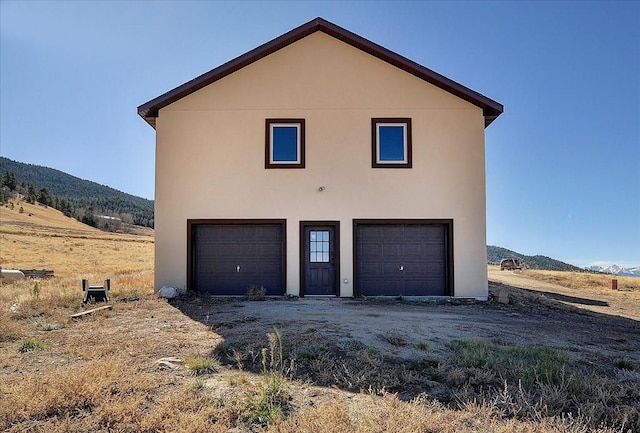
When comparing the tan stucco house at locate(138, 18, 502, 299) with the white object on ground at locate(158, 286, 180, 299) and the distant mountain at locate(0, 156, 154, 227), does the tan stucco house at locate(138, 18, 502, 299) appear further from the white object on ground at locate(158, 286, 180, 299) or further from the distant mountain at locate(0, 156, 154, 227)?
the distant mountain at locate(0, 156, 154, 227)

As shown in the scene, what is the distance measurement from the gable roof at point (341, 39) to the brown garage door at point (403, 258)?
12.9ft

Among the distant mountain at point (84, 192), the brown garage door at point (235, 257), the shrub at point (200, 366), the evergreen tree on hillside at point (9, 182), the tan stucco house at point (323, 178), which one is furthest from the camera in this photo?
the distant mountain at point (84, 192)

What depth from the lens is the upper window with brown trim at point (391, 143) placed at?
1422 cm

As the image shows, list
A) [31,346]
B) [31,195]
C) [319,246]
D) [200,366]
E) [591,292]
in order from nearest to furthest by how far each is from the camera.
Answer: [200,366] → [31,346] → [319,246] → [591,292] → [31,195]

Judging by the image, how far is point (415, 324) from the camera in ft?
30.1

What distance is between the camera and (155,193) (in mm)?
14352

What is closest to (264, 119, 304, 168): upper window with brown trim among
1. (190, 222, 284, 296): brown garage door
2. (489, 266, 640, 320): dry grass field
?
(190, 222, 284, 296): brown garage door

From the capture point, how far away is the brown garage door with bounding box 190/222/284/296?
14.2 meters

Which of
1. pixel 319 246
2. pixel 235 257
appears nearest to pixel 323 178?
pixel 319 246

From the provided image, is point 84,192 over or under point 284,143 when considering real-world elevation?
over

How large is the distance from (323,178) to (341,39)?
14.5 feet

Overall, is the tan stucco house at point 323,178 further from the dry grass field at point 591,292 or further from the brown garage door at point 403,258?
the dry grass field at point 591,292

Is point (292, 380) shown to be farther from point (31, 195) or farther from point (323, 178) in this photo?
point (31, 195)

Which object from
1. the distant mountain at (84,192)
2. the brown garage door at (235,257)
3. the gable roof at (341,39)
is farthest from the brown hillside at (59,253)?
the distant mountain at (84,192)
